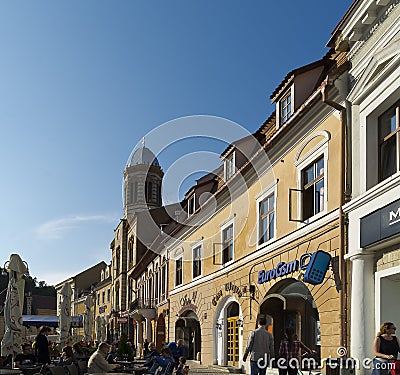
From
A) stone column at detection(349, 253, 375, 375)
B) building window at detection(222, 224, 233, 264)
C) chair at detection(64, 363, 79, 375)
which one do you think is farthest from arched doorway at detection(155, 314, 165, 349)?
stone column at detection(349, 253, 375, 375)

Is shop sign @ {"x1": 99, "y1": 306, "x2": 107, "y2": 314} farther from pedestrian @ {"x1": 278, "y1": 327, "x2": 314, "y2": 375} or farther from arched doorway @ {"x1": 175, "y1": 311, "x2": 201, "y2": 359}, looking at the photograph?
pedestrian @ {"x1": 278, "y1": 327, "x2": 314, "y2": 375}

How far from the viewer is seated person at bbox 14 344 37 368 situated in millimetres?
16084

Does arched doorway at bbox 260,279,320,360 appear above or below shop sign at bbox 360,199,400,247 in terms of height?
below

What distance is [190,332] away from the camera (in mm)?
35312

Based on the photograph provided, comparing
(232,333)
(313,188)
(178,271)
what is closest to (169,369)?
(313,188)

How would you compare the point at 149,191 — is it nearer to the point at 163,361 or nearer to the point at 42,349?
the point at 42,349

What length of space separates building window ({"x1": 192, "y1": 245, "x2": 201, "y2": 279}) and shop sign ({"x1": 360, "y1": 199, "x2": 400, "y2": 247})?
57.5 ft

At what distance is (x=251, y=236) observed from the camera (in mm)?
22344

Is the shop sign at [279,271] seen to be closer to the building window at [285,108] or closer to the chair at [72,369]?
the building window at [285,108]

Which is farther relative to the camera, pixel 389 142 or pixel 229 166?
pixel 229 166

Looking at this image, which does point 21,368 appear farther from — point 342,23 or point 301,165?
point 342,23

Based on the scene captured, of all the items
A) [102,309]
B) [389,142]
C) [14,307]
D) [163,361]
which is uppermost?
[389,142]

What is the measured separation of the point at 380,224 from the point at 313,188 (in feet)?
15.1

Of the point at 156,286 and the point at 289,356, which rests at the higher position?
the point at 289,356
